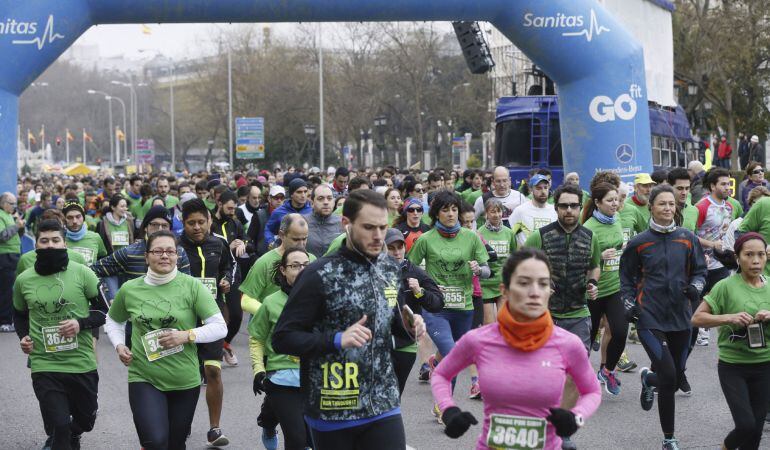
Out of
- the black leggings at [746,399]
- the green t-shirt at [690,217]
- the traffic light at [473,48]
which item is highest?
the traffic light at [473,48]

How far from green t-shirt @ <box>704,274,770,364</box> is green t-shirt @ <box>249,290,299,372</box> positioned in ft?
8.45

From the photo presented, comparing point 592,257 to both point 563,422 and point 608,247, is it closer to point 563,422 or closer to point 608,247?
point 608,247

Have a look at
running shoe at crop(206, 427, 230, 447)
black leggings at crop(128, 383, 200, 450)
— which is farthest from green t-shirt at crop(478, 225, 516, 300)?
black leggings at crop(128, 383, 200, 450)

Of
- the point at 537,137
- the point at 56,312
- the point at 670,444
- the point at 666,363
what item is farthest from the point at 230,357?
the point at 537,137

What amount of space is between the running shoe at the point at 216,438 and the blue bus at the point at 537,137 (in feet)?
53.8

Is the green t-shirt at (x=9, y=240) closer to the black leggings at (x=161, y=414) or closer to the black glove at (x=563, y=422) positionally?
the black leggings at (x=161, y=414)

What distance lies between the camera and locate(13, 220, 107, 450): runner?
769 centimetres

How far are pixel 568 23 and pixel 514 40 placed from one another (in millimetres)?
880

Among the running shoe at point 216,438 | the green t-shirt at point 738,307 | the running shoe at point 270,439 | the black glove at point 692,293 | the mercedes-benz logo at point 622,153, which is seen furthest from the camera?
the mercedes-benz logo at point 622,153

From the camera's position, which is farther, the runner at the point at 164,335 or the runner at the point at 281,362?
the runner at the point at 281,362

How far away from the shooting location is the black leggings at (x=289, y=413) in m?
6.88

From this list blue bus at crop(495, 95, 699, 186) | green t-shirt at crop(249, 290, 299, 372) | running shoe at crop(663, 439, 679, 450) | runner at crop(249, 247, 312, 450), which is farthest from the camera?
blue bus at crop(495, 95, 699, 186)

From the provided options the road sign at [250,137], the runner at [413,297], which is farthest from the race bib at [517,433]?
the road sign at [250,137]

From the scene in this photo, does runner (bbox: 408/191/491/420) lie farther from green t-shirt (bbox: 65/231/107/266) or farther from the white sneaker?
green t-shirt (bbox: 65/231/107/266)
